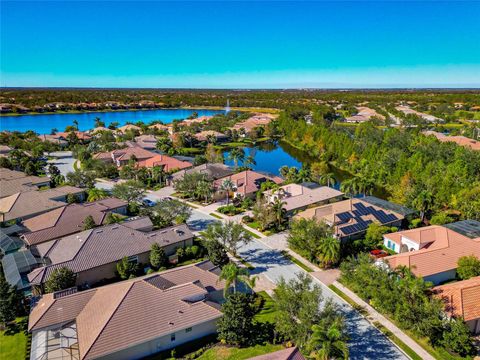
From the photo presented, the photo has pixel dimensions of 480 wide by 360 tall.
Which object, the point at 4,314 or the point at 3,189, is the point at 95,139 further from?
the point at 4,314

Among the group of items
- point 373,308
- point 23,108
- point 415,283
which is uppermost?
point 23,108

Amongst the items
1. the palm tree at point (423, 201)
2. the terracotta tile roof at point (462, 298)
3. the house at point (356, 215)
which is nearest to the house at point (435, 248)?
the terracotta tile roof at point (462, 298)

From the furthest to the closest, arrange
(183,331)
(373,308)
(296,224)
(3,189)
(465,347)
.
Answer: (3,189) < (296,224) < (373,308) < (183,331) < (465,347)

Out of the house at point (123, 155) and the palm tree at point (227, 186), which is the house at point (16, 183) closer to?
the house at point (123, 155)

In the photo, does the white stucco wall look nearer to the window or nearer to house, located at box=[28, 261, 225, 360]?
house, located at box=[28, 261, 225, 360]

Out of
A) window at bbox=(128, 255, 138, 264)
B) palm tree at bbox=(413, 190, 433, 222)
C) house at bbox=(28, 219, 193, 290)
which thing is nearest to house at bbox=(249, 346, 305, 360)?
window at bbox=(128, 255, 138, 264)

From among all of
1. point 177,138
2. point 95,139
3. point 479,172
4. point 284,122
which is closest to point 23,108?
point 95,139
